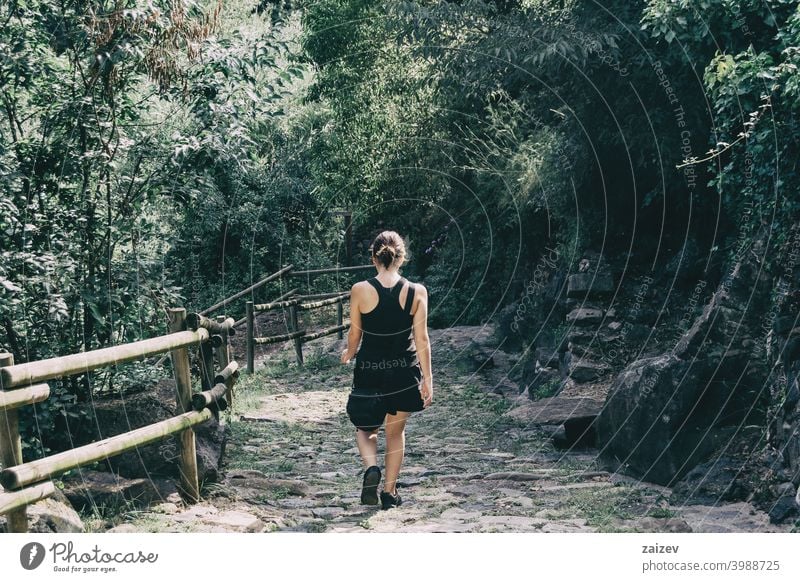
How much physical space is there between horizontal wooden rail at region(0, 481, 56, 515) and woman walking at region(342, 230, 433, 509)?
1.87 metres

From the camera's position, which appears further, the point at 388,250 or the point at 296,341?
the point at 296,341

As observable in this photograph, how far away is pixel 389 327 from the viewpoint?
5.59 metres

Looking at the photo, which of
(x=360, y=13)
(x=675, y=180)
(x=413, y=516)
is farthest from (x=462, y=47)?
(x=413, y=516)

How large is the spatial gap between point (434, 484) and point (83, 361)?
9.52 ft

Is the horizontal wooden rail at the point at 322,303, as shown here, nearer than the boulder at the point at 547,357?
No

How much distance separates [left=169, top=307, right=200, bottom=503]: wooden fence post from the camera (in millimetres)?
5953

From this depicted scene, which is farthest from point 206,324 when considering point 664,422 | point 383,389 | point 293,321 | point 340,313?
point 340,313

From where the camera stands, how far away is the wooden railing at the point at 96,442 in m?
4.56

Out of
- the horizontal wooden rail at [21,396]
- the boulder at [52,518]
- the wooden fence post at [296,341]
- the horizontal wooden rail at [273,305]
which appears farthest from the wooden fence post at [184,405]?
the wooden fence post at [296,341]

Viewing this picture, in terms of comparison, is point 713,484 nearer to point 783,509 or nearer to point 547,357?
point 783,509

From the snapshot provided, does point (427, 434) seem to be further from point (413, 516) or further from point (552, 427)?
point (413, 516)

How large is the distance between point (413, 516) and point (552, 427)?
3.24 m

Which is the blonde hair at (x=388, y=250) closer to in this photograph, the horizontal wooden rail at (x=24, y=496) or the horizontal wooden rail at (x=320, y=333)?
the horizontal wooden rail at (x=24, y=496)

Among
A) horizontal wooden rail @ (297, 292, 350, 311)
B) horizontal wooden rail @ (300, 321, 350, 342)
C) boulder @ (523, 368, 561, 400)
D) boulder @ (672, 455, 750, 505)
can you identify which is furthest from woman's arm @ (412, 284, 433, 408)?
horizontal wooden rail @ (297, 292, 350, 311)
